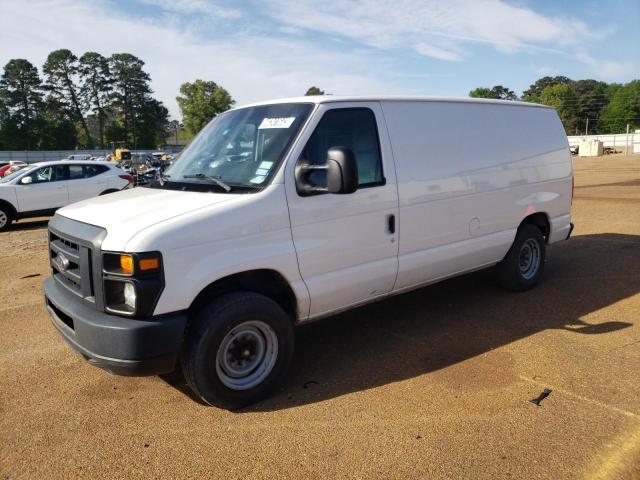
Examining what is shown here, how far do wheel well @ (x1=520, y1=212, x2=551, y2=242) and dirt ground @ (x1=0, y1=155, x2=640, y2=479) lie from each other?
37.7 inches

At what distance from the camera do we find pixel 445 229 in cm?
479

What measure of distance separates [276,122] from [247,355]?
1813mm

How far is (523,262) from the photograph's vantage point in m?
6.14

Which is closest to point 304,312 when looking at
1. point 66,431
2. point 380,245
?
point 380,245

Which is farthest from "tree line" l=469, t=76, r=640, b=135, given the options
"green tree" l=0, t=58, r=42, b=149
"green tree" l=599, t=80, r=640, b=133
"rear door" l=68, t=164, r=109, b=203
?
"rear door" l=68, t=164, r=109, b=203

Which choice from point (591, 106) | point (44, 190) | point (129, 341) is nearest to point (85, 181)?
point (44, 190)

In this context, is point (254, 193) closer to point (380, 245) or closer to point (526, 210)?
point (380, 245)

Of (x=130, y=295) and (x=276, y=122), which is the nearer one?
(x=130, y=295)

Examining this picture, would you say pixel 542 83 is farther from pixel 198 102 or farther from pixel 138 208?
pixel 138 208

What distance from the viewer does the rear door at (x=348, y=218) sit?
12.5ft

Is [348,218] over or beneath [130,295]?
over

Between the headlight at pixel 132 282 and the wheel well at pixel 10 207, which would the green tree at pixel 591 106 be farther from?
the headlight at pixel 132 282

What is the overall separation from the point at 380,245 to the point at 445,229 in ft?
2.84

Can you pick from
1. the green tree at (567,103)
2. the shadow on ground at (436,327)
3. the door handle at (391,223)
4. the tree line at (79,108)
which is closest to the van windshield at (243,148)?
the door handle at (391,223)
